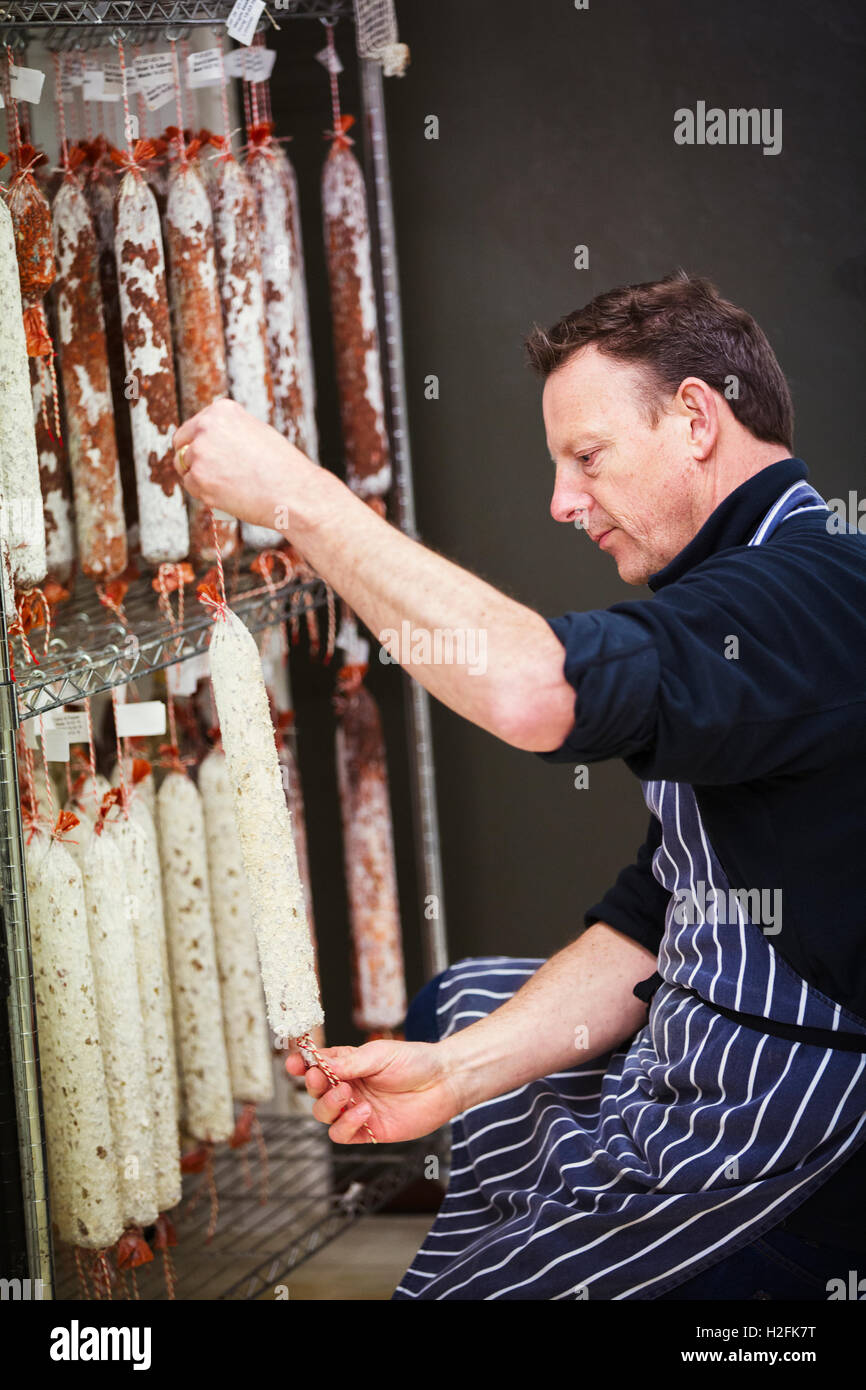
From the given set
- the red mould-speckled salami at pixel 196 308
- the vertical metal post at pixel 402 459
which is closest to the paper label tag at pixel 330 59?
the vertical metal post at pixel 402 459

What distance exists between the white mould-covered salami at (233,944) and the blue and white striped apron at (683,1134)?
2.04 feet

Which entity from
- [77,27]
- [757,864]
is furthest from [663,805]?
[77,27]

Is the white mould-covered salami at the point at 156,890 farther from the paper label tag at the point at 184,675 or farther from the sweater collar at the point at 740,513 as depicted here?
the sweater collar at the point at 740,513

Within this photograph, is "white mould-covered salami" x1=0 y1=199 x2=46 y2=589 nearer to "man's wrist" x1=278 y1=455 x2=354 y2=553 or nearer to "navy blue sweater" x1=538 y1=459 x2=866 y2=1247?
"man's wrist" x1=278 y1=455 x2=354 y2=553

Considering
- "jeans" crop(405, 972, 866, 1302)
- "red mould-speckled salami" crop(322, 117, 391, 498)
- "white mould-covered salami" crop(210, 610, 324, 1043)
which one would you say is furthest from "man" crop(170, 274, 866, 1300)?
"red mould-speckled salami" crop(322, 117, 391, 498)

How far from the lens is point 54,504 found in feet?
6.94

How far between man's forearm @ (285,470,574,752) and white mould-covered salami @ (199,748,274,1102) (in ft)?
3.51

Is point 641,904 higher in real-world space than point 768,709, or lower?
lower

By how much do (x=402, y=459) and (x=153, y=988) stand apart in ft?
3.87

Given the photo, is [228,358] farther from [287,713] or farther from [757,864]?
[757,864]

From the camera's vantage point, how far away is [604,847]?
294cm

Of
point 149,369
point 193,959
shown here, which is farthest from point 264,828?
point 149,369

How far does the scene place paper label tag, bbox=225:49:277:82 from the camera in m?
2.42

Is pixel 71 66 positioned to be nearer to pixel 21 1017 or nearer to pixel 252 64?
pixel 252 64
